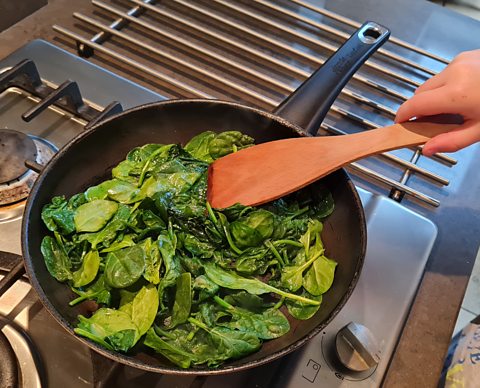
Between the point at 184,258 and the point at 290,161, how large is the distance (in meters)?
0.24

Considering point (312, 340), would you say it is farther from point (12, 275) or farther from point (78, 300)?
point (12, 275)

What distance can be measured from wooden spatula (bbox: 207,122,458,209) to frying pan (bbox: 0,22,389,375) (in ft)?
0.15

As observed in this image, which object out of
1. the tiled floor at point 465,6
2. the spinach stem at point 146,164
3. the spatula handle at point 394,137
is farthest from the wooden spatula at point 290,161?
the tiled floor at point 465,6

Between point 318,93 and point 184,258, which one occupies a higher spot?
point 318,93

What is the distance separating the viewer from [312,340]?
0.81 meters

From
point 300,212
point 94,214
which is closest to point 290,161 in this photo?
point 300,212

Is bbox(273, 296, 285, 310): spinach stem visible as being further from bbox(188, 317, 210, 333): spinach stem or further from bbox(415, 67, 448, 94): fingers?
bbox(415, 67, 448, 94): fingers

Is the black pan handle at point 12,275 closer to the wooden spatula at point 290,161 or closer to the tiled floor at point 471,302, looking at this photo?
the wooden spatula at point 290,161

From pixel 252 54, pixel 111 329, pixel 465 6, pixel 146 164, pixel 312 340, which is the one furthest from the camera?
pixel 465 6

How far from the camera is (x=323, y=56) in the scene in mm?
1291

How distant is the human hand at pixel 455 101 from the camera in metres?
0.73

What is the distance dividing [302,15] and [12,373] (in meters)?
1.15

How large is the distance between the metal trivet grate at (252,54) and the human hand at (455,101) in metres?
0.32

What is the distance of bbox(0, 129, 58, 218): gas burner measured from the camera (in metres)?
0.89
